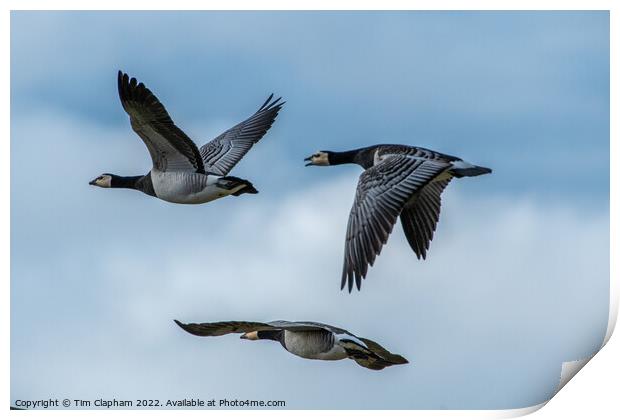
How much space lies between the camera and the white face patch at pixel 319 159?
7129 millimetres

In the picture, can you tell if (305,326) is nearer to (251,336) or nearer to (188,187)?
(251,336)

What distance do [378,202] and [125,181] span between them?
1.27 metres

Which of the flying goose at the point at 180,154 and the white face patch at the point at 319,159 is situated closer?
the flying goose at the point at 180,154

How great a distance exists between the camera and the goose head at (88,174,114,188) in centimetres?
696

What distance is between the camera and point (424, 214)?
7.05 metres

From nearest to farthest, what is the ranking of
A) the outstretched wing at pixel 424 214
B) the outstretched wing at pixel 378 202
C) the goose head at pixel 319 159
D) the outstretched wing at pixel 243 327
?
the outstretched wing at pixel 378 202
the outstretched wing at pixel 243 327
the outstretched wing at pixel 424 214
the goose head at pixel 319 159

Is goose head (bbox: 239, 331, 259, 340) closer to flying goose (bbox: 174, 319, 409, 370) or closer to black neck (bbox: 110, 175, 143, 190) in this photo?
flying goose (bbox: 174, 319, 409, 370)

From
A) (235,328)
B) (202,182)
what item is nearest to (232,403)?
(235,328)

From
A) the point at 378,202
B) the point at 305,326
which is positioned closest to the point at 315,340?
the point at 305,326

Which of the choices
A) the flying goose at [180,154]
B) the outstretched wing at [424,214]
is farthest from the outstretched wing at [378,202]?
the flying goose at [180,154]

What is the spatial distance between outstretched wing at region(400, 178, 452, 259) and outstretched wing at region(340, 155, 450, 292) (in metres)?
0.27

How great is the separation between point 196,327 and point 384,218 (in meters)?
0.94

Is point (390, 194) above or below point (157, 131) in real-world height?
below

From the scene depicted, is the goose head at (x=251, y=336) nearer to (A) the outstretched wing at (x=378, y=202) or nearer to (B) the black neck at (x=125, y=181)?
(A) the outstretched wing at (x=378, y=202)
